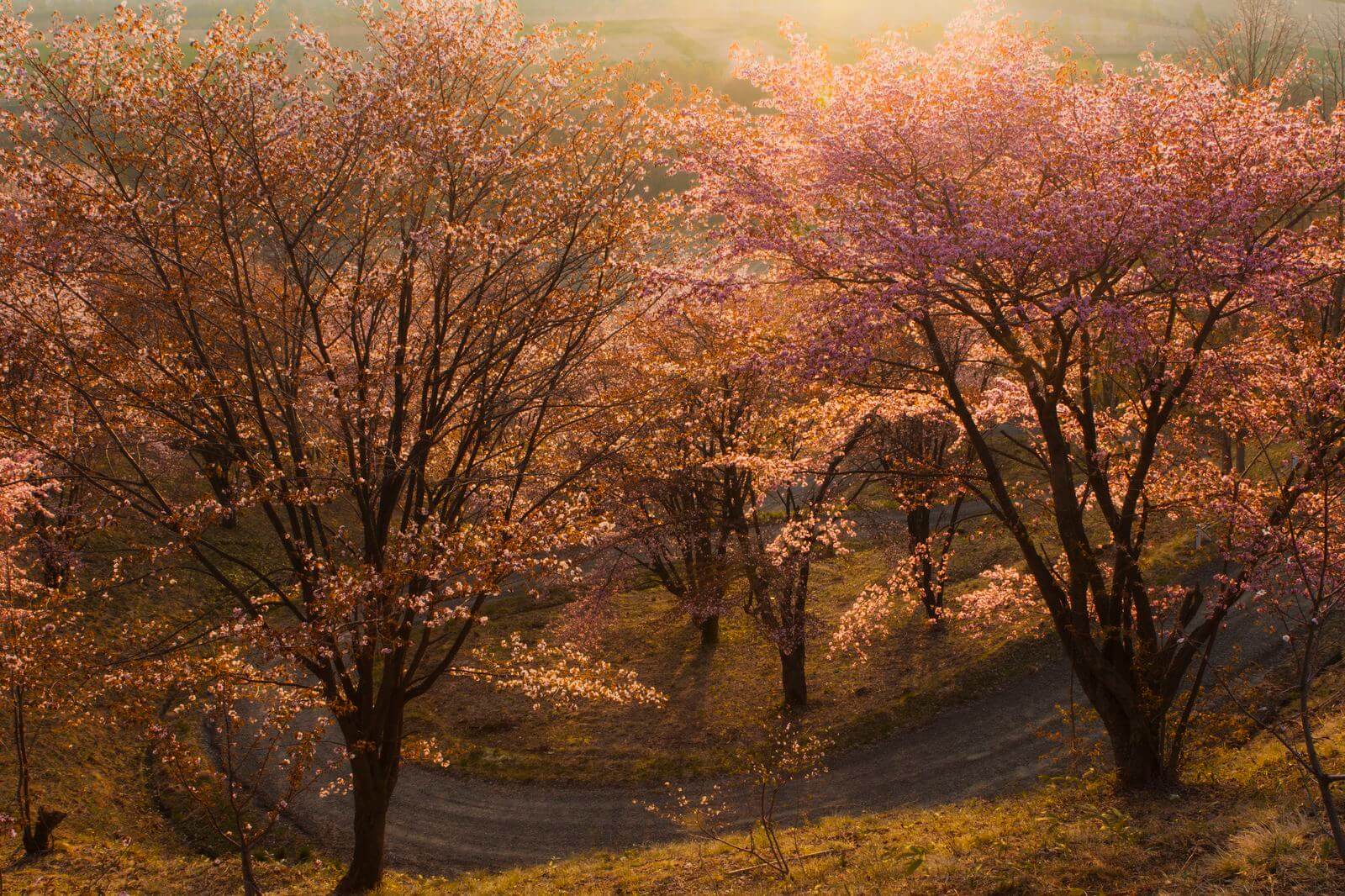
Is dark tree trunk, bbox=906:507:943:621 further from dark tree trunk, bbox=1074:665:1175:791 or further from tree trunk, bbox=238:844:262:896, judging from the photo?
tree trunk, bbox=238:844:262:896

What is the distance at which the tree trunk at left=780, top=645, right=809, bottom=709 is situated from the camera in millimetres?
23141

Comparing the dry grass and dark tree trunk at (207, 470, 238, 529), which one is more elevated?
dark tree trunk at (207, 470, 238, 529)

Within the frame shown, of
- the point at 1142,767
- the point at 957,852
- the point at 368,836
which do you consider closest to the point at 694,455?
the point at 368,836

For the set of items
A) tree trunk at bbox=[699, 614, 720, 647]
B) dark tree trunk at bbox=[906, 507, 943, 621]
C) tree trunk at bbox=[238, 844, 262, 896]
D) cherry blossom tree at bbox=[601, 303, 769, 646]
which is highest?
cherry blossom tree at bbox=[601, 303, 769, 646]

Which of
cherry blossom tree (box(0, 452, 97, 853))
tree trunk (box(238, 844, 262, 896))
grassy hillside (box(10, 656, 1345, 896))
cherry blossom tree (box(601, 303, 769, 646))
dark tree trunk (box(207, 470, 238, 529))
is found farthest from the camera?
cherry blossom tree (box(601, 303, 769, 646))

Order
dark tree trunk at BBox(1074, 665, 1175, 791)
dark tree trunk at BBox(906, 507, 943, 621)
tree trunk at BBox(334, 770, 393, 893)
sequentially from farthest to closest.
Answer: dark tree trunk at BBox(906, 507, 943, 621) → tree trunk at BBox(334, 770, 393, 893) → dark tree trunk at BBox(1074, 665, 1175, 791)

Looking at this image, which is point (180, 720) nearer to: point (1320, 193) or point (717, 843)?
point (717, 843)

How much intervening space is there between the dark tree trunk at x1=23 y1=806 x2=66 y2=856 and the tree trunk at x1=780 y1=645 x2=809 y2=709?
607 inches

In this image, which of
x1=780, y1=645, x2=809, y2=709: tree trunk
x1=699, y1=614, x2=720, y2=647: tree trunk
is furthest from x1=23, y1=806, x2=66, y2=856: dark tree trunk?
x1=699, y1=614, x2=720, y2=647: tree trunk

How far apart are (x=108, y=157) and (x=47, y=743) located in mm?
15679

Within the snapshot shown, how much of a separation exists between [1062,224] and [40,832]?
19123mm

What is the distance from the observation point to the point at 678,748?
22.2 metres

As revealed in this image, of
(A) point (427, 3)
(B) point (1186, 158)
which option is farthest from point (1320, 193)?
(A) point (427, 3)

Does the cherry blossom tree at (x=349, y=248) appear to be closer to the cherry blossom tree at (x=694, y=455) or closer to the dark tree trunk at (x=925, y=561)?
the cherry blossom tree at (x=694, y=455)
